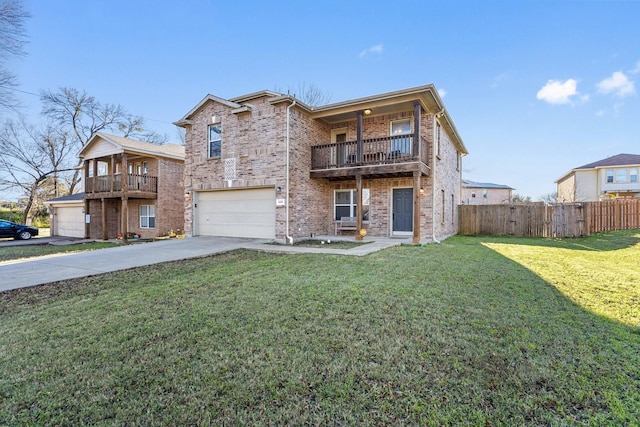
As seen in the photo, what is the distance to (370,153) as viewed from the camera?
1193 cm

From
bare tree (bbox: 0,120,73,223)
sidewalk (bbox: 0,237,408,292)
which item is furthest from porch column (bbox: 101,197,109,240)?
bare tree (bbox: 0,120,73,223)

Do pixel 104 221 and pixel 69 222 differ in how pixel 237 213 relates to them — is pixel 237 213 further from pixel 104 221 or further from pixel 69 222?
pixel 69 222

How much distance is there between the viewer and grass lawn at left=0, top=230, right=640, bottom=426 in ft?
7.07

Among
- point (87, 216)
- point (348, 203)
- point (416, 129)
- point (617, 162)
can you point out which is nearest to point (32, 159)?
point (87, 216)

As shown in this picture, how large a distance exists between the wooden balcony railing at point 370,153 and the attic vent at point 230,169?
331cm

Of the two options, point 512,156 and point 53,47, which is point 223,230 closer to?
point 53,47

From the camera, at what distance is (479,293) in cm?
475

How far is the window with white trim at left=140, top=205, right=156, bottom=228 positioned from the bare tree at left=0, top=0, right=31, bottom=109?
10451mm

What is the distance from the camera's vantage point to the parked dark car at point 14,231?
63.0 ft

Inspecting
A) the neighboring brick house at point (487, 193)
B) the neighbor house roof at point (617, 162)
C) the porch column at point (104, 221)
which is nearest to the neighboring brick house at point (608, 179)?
the neighbor house roof at point (617, 162)

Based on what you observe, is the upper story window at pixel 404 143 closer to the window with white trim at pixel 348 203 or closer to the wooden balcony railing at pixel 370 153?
the wooden balcony railing at pixel 370 153

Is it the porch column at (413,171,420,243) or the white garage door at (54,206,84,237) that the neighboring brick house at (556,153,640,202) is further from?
the white garage door at (54,206,84,237)

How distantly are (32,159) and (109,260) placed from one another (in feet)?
89.7

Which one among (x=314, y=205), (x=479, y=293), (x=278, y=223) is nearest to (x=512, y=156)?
(x=314, y=205)
